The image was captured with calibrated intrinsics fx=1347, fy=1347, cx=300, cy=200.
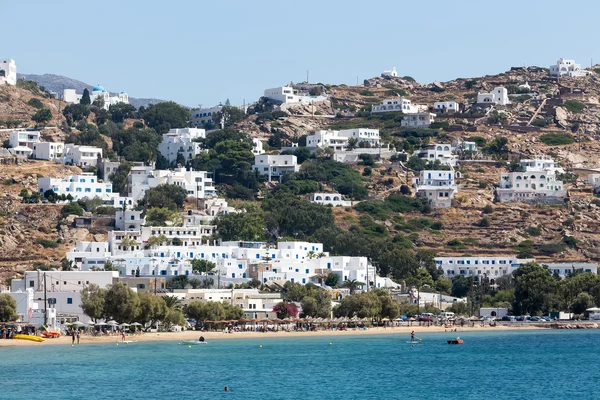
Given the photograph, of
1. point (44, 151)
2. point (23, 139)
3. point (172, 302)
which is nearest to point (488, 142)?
point (44, 151)

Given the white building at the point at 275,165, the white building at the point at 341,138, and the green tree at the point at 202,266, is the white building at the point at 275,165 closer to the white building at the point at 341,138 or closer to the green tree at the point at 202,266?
the white building at the point at 341,138

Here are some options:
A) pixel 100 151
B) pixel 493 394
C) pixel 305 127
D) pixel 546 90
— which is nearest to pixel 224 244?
pixel 100 151

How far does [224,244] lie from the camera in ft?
405

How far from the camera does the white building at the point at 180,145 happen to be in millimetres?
155250

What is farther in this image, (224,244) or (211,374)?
(224,244)

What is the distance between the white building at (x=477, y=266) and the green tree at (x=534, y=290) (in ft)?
37.2

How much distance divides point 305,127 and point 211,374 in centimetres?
10153

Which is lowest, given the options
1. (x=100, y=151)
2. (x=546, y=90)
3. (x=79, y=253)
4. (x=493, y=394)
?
(x=493, y=394)

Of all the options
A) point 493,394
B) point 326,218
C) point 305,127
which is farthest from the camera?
point 305,127

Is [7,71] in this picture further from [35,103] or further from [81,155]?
[81,155]

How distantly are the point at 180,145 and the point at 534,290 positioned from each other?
5721 cm

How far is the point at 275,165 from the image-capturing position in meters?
150

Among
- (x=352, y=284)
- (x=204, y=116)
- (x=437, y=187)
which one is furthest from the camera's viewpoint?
(x=204, y=116)

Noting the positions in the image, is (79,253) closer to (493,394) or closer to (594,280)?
(594,280)
